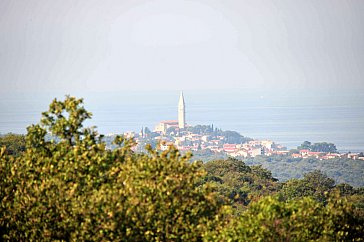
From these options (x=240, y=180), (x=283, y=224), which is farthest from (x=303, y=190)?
(x=283, y=224)

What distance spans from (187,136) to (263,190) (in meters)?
154

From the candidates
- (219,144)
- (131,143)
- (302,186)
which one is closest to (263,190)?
(302,186)

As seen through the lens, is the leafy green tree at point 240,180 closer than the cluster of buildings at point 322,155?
Yes

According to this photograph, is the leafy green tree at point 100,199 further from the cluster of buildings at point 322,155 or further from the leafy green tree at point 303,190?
the cluster of buildings at point 322,155

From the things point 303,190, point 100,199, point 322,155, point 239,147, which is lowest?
point 322,155

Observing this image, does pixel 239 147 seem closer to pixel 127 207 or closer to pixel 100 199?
pixel 127 207

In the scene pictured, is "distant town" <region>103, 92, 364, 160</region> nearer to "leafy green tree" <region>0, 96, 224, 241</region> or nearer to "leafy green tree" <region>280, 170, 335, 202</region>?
"leafy green tree" <region>280, 170, 335, 202</region>

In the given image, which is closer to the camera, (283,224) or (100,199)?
(100,199)

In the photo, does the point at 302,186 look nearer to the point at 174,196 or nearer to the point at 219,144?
the point at 174,196

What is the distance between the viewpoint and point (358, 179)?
372ft

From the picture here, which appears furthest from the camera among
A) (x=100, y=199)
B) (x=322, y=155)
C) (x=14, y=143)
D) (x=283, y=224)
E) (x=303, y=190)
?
→ (x=322, y=155)

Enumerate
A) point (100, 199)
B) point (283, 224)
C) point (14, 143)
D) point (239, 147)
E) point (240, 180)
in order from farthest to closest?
1. point (239, 147)
2. point (240, 180)
3. point (14, 143)
4. point (283, 224)
5. point (100, 199)

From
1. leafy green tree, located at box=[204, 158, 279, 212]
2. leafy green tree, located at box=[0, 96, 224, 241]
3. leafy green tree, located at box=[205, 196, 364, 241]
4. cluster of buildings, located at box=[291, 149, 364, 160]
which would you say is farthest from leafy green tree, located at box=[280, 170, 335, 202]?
cluster of buildings, located at box=[291, 149, 364, 160]

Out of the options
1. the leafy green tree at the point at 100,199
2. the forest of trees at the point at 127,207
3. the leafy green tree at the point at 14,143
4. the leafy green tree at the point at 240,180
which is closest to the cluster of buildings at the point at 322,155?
the leafy green tree at the point at 240,180
